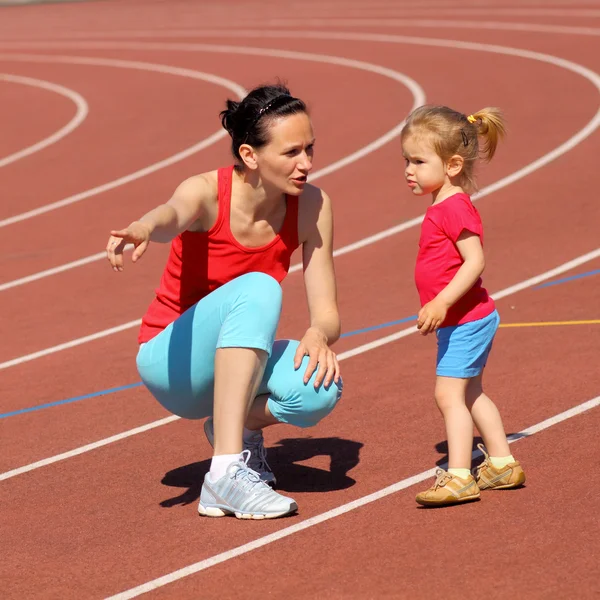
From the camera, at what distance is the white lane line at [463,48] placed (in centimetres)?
918

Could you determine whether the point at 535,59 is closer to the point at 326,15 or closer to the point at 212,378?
the point at 326,15

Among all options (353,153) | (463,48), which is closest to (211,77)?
(463,48)

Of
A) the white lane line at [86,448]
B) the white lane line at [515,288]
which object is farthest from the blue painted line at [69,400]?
the white lane line at [515,288]

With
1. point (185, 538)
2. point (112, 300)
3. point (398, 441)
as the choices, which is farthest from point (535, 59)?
point (185, 538)

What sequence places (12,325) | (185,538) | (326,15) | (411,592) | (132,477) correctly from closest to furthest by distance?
(411,592), (185,538), (132,477), (12,325), (326,15)

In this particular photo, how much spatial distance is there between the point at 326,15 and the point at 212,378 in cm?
1866

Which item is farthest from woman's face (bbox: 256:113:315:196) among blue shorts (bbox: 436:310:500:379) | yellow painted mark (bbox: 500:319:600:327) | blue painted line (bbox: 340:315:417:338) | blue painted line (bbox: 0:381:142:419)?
yellow painted mark (bbox: 500:319:600:327)

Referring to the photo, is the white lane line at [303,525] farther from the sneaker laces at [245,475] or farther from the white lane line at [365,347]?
the white lane line at [365,347]

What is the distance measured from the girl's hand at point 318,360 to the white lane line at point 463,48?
390 cm

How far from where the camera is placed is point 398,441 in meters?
5.21

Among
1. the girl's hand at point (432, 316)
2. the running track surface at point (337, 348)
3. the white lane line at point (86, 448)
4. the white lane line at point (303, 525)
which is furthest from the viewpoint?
the white lane line at point (86, 448)

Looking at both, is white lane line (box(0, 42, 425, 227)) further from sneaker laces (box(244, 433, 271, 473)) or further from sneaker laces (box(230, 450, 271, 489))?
sneaker laces (box(230, 450, 271, 489))

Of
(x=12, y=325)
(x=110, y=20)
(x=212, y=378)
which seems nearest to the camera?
(x=212, y=378)

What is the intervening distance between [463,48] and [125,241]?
45.1 feet
